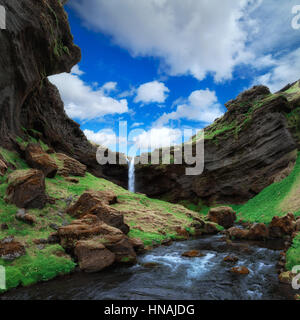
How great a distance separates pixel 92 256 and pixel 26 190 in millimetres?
7407

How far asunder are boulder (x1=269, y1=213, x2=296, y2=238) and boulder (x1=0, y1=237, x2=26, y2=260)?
1874 cm

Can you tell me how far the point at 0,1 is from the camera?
714 inches

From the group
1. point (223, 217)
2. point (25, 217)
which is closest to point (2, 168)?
point (25, 217)

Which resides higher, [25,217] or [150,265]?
[25,217]

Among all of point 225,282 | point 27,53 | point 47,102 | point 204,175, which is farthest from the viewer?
point 204,175

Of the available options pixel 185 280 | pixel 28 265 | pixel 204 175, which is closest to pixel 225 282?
pixel 185 280

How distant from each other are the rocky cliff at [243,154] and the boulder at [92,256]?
3420 cm

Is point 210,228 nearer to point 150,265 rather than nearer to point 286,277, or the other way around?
point 150,265

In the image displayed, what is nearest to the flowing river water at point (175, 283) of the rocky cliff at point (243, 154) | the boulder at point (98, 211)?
the boulder at point (98, 211)

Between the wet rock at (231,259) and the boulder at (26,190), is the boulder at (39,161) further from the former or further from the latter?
the wet rock at (231,259)

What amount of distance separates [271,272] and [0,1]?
2928 cm

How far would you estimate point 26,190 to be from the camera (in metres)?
14.2

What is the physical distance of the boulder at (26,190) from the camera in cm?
1388

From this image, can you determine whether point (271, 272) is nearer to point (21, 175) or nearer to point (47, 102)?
point (21, 175)
